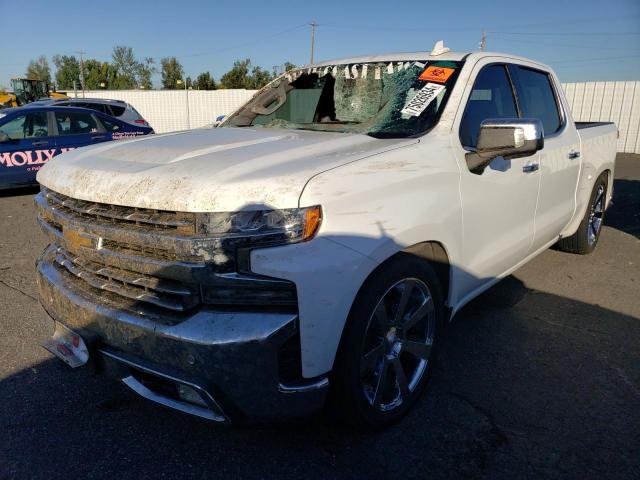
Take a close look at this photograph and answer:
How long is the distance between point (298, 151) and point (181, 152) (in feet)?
1.84

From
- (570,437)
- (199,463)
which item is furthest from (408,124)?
(199,463)

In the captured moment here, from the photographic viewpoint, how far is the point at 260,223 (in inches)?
75.8

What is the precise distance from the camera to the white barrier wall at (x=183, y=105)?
27156 millimetres

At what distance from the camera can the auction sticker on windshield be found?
9.56ft

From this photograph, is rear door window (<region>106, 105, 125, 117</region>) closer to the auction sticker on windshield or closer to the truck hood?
the truck hood

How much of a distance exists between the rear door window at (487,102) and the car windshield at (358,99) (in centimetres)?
18

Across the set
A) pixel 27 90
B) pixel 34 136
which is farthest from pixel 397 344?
pixel 27 90

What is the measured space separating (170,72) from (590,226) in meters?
75.9

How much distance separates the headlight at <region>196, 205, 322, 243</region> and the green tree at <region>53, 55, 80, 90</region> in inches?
3599

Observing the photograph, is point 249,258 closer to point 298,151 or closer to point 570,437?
point 298,151

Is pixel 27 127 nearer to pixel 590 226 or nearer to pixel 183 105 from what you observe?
pixel 590 226

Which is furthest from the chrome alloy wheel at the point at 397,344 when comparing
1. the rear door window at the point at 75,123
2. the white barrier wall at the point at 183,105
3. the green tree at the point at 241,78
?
the green tree at the point at 241,78

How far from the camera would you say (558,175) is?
383cm

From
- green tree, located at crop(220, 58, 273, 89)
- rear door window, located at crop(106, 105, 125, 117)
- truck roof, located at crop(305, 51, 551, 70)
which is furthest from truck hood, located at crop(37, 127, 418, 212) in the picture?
green tree, located at crop(220, 58, 273, 89)
